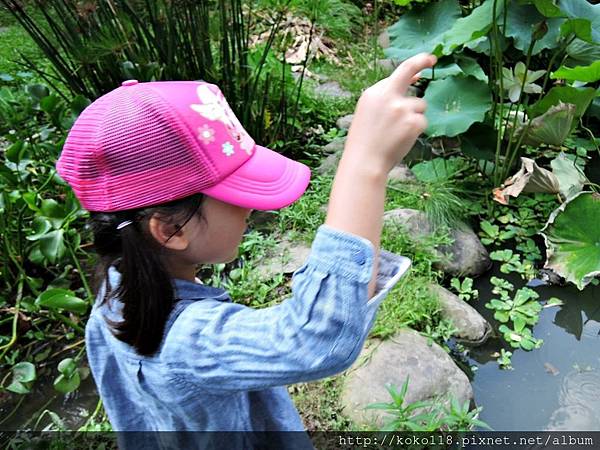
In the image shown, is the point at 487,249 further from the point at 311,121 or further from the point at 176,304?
the point at 176,304

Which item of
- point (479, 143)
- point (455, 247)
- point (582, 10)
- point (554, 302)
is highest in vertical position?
point (582, 10)

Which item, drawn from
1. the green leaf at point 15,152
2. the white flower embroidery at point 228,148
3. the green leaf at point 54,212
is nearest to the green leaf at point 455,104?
the green leaf at point 54,212

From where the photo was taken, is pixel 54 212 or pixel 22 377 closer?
pixel 22 377

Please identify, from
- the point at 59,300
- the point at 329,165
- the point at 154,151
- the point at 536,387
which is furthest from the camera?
the point at 329,165

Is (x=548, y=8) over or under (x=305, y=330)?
under

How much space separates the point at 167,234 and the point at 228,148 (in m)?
0.15

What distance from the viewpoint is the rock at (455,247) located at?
2.24 meters

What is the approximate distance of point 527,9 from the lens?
2.43m

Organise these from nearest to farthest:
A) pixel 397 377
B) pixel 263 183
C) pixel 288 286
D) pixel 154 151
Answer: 1. pixel 154 151
2. pixel 263 183
3. pixel 397 377
4. pixel 288 286

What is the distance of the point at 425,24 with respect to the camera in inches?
115

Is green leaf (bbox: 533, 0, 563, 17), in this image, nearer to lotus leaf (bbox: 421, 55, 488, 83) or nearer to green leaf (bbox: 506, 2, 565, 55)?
green leaf (bbox: 506, 2, 565, 55)

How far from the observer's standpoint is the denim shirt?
2.03 feet

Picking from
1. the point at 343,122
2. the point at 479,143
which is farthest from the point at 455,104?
the point at 343,122

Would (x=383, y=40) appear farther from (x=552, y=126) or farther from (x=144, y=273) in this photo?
(x=144, y=273)
